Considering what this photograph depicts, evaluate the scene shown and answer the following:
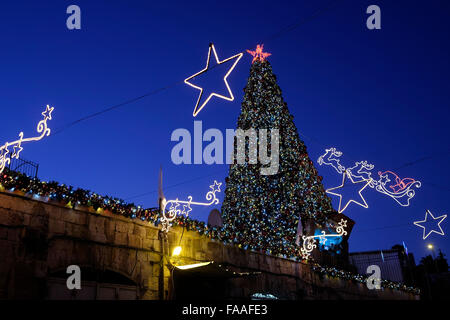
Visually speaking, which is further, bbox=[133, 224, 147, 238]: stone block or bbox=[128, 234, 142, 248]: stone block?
bbox=[133, 224, 147, 238]: stone block

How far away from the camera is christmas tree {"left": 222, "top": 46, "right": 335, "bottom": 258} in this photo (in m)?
14.5

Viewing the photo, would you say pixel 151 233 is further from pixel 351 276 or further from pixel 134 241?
pixel 351 276

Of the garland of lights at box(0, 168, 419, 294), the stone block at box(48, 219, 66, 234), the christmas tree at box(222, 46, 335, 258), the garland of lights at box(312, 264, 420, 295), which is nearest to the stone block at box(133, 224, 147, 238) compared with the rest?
the garland of lights at box(0, 168, 419, 294)

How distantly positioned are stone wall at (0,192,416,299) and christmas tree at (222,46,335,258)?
2.05m

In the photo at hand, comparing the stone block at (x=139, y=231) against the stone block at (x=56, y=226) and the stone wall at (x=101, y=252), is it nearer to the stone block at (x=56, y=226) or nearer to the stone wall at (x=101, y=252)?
the stone wall at (x=101, y=252)

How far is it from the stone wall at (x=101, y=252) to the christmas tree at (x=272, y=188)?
2.05m

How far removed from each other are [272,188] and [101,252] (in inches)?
333

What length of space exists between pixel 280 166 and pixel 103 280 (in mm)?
9160

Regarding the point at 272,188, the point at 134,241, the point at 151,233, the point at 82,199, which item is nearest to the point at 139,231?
the point at 134,241

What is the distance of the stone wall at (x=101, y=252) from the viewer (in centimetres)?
684

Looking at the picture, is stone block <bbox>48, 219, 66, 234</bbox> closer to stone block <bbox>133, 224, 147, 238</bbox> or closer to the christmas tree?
stone block <bbox>133, 224, 147, 238</bbox>

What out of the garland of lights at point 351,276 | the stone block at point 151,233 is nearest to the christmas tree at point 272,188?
the garland of lights at point 351,276

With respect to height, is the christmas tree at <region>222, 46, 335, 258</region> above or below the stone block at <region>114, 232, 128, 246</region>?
above

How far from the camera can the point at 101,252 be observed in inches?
322
